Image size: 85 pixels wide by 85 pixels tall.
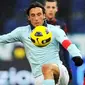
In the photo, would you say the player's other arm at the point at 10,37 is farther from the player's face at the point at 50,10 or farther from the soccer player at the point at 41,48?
the player's face at the point at 50,10

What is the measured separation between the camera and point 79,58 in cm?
551

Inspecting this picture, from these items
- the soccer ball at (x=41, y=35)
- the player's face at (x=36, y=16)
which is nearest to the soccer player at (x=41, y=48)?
the player's face at (x=36, y=16)

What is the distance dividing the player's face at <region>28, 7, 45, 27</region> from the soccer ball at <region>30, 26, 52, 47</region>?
206mm

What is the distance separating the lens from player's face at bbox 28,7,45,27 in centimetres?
600

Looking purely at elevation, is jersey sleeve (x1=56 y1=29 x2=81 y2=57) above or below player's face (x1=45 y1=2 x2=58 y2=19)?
above

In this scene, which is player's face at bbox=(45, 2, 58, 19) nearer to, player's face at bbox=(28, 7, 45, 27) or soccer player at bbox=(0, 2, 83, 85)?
soccer player at bbox=(0, 2, 83, 85)

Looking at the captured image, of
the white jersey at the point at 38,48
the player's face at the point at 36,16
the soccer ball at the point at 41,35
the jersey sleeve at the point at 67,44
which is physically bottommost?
the white jersey at the point at 38,48

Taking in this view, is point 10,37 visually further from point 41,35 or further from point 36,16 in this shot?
point 41,35

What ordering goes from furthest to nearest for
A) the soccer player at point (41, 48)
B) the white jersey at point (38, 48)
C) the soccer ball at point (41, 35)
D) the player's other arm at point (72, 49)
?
the white jersey at point (38, 48)
the soccer player at point (41, 48)
the soccer ball at point (41, 35)
the player's other arm at point (72, 49)

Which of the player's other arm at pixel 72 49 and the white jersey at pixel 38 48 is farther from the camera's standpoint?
the white jersey at pixel 38 48

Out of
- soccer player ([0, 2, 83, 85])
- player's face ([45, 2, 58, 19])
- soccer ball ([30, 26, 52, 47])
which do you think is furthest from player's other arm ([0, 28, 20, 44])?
player's face ([45, 2, 58, 19])

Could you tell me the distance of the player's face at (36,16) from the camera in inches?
236

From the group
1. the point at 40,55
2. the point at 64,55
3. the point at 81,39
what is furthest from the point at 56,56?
the point at 81,39

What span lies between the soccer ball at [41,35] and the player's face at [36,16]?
0.68 feet
